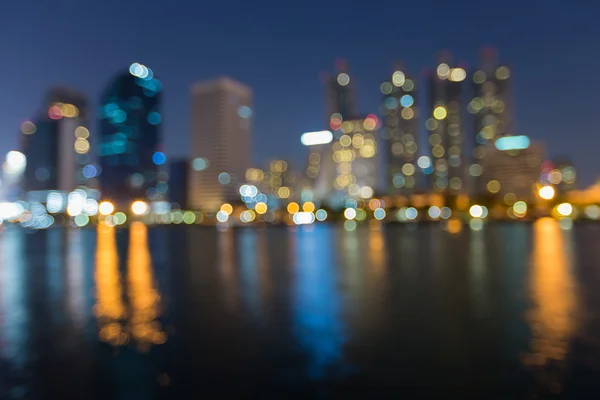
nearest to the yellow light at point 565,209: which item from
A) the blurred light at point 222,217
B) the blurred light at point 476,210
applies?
the blurred light at point 476,210

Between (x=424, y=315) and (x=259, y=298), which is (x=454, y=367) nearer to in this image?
(x=424, y=315)

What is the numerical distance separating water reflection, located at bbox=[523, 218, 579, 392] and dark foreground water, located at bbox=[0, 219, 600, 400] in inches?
2.2

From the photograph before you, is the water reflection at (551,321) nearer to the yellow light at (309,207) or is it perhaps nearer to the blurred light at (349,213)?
the blurred light at (349,213)

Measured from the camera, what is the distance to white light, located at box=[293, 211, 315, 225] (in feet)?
Result: 558

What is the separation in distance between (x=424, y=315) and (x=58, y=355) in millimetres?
10863

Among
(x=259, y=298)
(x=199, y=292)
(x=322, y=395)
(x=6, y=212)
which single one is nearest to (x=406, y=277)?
(x=259, y=298)

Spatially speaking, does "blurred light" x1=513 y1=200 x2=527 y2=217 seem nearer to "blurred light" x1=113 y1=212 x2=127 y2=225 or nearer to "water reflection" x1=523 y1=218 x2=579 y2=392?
"water reflection" x1=523 y1=218 x2=579 y2=392

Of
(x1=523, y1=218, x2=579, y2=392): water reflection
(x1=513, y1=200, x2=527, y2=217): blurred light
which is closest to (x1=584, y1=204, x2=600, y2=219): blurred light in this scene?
(x1=513, y1=200, x2=527, y2=217): blurred light

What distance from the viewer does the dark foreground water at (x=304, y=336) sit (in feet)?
30.2

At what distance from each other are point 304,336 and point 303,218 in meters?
160

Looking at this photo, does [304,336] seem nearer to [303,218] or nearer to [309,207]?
[309,207]

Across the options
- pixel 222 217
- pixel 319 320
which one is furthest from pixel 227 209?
pixel 319 320

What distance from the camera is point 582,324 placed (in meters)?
13.8

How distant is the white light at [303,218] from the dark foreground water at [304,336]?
145 metres
